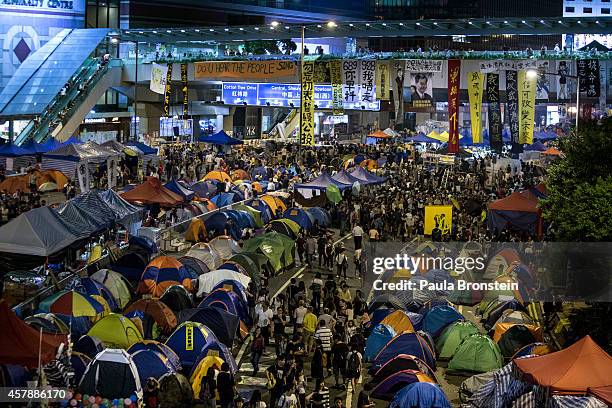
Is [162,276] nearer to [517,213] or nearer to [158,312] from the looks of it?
[158,312]

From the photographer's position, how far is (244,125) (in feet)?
269

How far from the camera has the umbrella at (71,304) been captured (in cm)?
1997

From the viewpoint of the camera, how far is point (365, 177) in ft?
133

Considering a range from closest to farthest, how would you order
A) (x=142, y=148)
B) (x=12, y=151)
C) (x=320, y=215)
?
(x=320, y=215)
(x=12, y=151)
(x=142, y=148)

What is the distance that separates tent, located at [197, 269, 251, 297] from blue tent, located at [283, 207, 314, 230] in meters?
9.68

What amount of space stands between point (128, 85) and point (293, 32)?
1303 cm

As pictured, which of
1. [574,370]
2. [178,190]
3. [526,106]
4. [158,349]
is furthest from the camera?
[526,106]

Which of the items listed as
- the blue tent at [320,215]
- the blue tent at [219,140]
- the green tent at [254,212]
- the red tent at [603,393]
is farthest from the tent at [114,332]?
the blue tent at [219,140]

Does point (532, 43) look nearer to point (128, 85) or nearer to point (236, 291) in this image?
point (128, 85)

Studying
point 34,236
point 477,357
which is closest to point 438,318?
point 477,357

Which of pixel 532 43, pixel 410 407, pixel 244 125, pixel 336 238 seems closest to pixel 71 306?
pixel 410 407

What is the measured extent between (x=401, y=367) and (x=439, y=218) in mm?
15786

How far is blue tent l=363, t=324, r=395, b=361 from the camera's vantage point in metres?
19.7

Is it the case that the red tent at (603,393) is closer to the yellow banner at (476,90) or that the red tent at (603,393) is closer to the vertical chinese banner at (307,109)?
the vertical chinese banner at (307,109)
